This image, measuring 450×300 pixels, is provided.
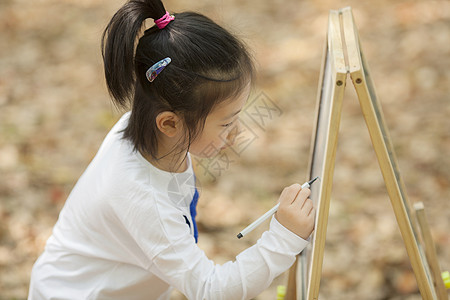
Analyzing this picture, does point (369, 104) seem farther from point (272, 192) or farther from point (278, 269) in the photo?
point (272, 192)

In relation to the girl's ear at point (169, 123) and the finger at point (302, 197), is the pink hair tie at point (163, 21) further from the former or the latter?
the finger at point (302, 197)

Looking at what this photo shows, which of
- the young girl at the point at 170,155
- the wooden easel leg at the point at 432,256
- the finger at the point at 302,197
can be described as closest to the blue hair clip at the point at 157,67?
the young girl at the point at 170,155

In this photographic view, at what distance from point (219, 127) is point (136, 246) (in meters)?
0.33

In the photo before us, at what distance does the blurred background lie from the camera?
214 centimetres

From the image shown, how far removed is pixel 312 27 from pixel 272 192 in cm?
159

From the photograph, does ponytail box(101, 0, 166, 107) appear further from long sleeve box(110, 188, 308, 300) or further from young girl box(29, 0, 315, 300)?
long sleeve box(110, 188, 308, 300)

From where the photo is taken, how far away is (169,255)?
1.16 m

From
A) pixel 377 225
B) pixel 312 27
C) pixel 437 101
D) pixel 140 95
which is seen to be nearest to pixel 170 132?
pixel 140 95

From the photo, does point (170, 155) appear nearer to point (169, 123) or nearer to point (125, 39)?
point (169, 123)

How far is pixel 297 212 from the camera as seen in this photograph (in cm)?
114

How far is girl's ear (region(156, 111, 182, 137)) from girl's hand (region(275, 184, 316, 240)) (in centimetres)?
28

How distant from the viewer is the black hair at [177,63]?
1.15m

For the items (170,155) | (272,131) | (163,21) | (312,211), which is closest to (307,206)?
(312,211)

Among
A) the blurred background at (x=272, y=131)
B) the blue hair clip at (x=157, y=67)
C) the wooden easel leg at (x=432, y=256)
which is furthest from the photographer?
the blurred background at (x=272, y=131)
